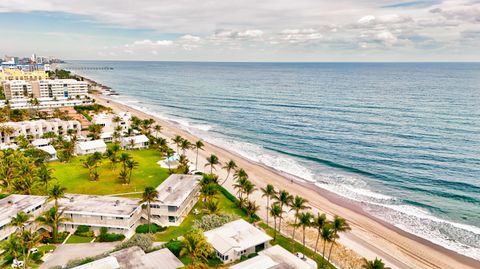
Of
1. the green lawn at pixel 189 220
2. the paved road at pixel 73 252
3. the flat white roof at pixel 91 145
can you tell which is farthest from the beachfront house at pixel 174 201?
the flat white roof at pixel 91 145

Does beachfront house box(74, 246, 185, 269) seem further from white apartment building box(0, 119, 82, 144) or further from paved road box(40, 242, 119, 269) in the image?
white apartment building box(0, 119, 82, 144)

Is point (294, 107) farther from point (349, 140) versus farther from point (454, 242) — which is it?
point (454, 242)

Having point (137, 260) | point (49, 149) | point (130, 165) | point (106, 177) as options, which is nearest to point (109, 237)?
point (137, 260)

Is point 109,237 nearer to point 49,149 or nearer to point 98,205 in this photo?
point 98,205

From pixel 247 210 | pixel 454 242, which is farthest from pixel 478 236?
pixel 247 210

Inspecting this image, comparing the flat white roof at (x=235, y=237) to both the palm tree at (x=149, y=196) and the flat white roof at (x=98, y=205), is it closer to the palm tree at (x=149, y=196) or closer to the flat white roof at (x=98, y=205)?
the palm tree at (x=149, y=196)
